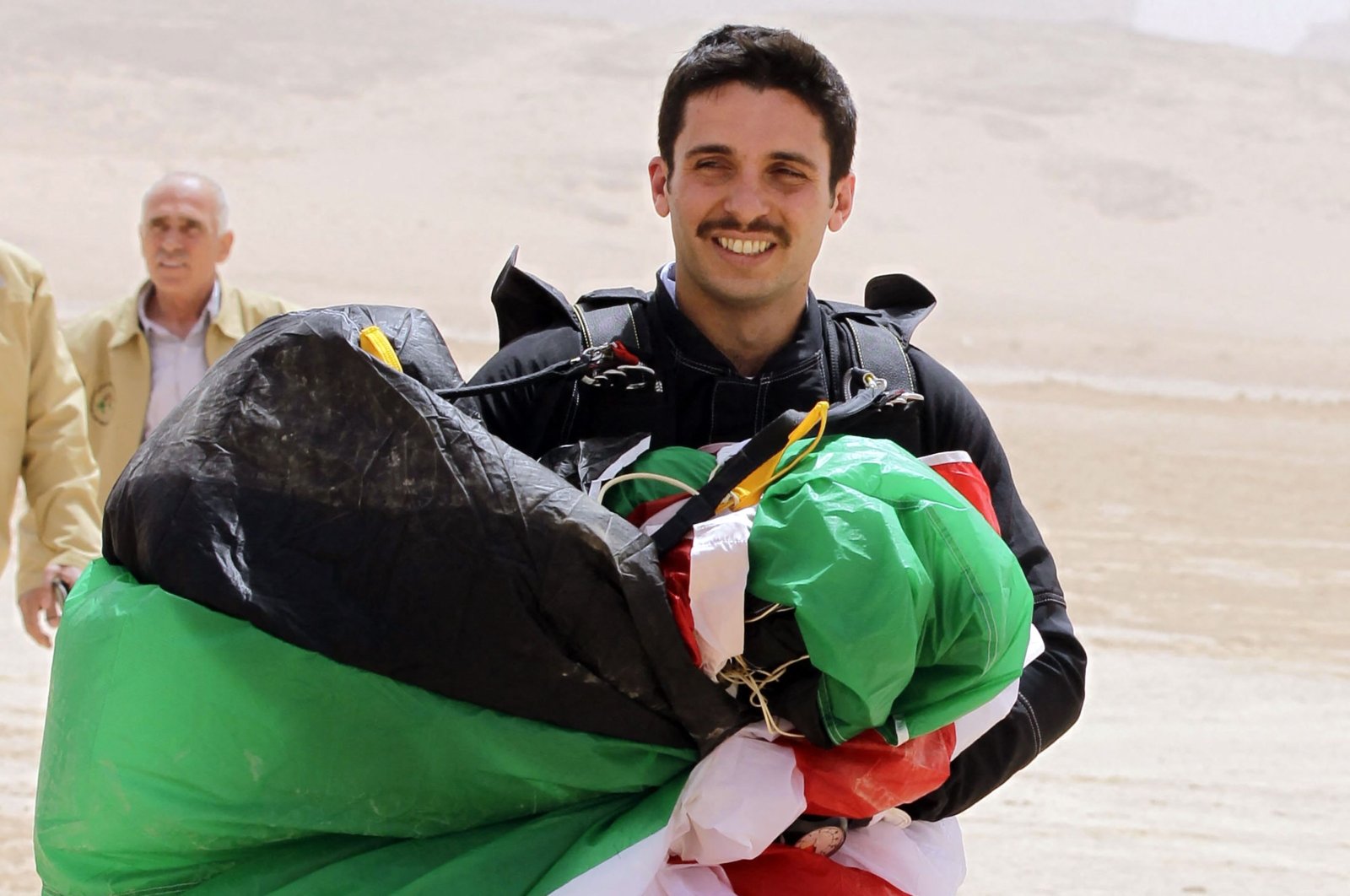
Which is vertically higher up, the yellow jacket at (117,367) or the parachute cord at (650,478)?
the parachute cord at (650,478)

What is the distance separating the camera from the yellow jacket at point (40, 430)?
15.2 feet

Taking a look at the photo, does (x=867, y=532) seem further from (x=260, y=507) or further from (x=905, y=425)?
(x=260, y=507)

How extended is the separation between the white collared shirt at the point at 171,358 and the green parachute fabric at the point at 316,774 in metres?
3.88

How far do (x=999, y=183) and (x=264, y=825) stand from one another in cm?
4780

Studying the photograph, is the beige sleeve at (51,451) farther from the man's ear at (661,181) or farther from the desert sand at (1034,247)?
the man's ear at (661,181)

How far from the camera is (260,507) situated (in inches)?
84.2

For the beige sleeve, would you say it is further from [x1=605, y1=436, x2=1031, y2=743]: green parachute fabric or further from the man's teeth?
[x1=605, y1=436, x2=1031, y2=743]: green parachute fabric

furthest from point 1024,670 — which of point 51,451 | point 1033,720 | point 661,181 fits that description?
point 51,451

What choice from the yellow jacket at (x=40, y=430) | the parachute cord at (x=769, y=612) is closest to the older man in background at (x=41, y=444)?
the yellow jacket at (x=40, y=430)

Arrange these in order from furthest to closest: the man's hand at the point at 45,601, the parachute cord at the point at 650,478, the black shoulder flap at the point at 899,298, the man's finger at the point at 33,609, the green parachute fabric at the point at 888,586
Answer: the man's finger at the point at 33,609 → the man's hand at the point at 45,601 → the black shoulder flap at the point at 899,298 → the parachute cord at the point at 650,478 → the green parachute fabric at the point at 888,586

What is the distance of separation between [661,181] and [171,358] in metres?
3.75

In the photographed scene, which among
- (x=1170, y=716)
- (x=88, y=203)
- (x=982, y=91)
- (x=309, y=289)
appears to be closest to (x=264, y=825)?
(x=1170, y=716)

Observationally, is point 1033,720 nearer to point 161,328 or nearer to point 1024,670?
point 1024,670

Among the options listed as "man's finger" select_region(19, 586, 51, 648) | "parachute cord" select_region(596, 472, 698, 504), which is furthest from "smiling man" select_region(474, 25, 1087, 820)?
"man's finger" select_region(19, 586, 51, 648)
